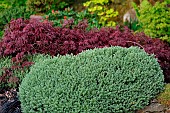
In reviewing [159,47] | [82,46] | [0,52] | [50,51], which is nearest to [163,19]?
[159,47]

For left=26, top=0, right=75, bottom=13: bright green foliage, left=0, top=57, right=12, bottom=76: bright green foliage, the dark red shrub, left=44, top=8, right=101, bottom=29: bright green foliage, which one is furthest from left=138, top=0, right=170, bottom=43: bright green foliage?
left=26, top=0, right=75, bottom=13: bright green foliage

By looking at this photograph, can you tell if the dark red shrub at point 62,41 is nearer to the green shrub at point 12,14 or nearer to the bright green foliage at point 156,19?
the bright green foliage at point 156,19

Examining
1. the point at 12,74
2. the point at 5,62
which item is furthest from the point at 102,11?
the point at 12,74

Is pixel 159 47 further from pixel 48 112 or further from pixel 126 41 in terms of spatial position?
pixel 48 112

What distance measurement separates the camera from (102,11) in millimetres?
8297

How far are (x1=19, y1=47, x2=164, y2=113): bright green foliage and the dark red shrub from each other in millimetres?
888

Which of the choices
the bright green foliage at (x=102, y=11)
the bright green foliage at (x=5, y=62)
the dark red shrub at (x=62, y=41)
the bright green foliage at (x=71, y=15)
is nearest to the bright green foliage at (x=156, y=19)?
Result: the dark red shrub at (x=62, y=41)

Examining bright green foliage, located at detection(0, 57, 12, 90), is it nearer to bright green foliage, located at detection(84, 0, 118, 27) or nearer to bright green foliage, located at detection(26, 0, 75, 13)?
bright green foliage, located at detection(84, 0, 118, 27)

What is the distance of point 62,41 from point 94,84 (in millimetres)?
1520

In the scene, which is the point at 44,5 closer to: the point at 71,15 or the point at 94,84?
the point at 71,15

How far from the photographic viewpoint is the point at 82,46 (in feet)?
17.9

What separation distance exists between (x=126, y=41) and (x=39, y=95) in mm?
1775

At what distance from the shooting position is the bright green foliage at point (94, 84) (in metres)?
4.11

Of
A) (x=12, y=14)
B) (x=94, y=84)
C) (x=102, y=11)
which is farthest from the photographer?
(x=102, y=11)
